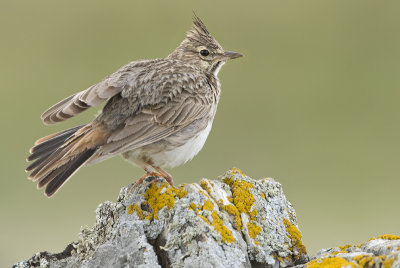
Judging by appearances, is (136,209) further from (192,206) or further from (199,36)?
(199,36)

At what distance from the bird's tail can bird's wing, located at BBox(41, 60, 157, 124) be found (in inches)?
8.0

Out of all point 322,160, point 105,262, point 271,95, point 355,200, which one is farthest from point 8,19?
point 105,262

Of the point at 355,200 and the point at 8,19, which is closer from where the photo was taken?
the point at 355,200

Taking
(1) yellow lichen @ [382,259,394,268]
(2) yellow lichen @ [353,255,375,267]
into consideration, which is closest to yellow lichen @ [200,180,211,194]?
(2) yellow lichen @ [353,255,375,267]

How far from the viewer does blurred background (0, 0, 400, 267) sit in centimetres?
1258

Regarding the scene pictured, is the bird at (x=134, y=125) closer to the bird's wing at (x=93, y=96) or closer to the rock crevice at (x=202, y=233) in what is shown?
the bird's wing at (x=93, y=96)

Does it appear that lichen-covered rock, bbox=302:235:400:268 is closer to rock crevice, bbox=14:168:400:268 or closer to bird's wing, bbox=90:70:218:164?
rock crevice, bbox=14:168:400:268

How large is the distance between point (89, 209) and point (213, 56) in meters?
4.27

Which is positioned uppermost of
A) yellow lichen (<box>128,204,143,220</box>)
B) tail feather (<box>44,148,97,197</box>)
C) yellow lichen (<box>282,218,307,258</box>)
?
tail feather (<box>44,148,97,197</box>)

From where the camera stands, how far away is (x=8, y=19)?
77.6ft

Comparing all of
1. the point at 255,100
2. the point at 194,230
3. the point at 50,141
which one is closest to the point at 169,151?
the point at 50,141

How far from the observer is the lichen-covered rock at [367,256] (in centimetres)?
498

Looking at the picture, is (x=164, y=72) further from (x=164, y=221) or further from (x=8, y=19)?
(x=8, y=19)

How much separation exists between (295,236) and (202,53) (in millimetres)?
3401
